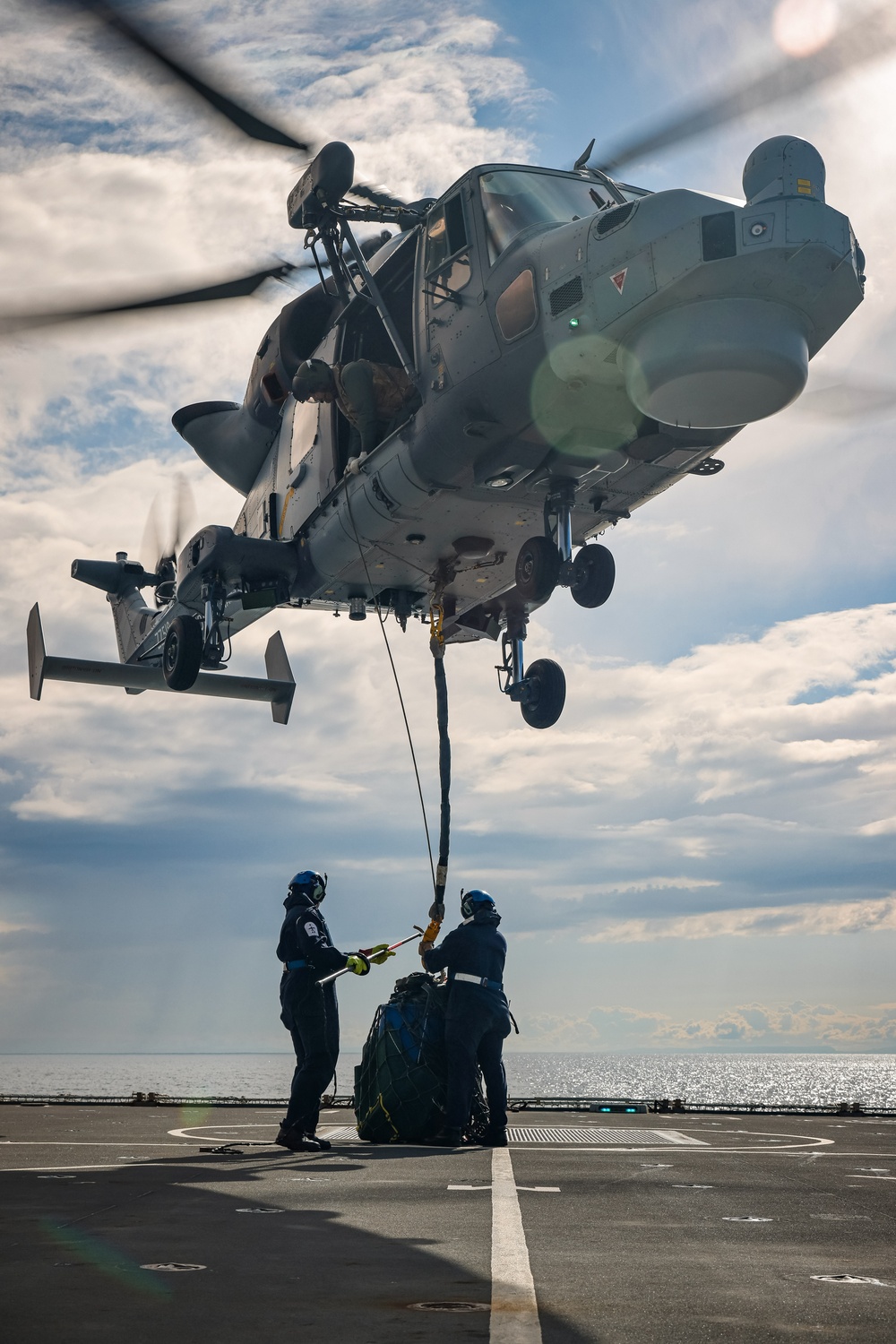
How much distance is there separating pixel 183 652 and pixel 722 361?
9352mm

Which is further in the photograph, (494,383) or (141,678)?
(141,678)

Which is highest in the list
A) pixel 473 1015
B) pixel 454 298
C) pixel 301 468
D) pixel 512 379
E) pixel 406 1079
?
pixel 454 298

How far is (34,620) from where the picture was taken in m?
19.4

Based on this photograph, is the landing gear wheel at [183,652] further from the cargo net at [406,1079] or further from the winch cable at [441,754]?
the cargo net at [406,1079]

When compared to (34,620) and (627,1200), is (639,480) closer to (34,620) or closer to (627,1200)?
(627,1200)

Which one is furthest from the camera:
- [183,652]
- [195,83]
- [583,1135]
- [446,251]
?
[183,652]

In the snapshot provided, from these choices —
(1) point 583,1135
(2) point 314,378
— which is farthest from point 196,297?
(1) point 583,1135

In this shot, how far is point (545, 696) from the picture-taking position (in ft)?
52.4

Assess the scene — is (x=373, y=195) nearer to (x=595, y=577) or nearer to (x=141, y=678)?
(x=595, y=577)

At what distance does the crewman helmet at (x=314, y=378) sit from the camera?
14.9 meters

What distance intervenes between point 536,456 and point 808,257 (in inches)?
148

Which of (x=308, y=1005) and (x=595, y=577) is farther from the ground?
(x=595, y=577)

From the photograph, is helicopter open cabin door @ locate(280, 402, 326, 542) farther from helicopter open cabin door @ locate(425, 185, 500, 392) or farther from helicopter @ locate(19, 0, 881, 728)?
helicopter open cabin door @ locate(425, 185, 500, 392)

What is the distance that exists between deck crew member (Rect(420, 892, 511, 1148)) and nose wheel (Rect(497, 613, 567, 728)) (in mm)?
3936
